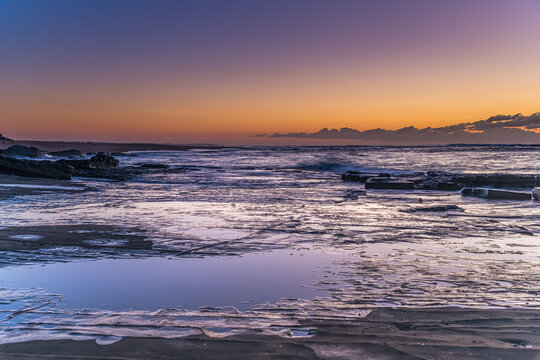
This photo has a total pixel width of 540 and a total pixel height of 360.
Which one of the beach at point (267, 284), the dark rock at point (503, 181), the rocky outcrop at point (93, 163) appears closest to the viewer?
the beach at point (267, 284)

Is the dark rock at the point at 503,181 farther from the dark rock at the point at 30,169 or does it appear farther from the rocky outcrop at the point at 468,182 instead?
the dark rock at the point at 30,169

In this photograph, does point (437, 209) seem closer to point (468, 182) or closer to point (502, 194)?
point (502, 194)

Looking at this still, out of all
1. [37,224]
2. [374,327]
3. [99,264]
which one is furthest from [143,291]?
[37,224]

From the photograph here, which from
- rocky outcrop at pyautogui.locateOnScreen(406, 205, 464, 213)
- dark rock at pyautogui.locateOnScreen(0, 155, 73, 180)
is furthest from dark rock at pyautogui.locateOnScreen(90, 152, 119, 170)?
rocky outcrop at pyautogui.locateOnScreen(406, 205, 464, 213)

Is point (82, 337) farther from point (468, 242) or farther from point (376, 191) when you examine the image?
point (376, 191)

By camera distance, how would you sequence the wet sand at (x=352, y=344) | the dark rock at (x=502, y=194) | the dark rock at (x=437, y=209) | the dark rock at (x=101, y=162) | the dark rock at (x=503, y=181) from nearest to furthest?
the wet sand at (x=352, y=344), the dark rock at (x=437, y=209), the dark rock at (x=502, y=194), the dark rock at (x=503, y=181), the dark rock at (x=101, y=162)

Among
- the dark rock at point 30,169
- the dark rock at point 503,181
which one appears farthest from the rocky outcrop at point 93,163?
the dark rock at point 503,181

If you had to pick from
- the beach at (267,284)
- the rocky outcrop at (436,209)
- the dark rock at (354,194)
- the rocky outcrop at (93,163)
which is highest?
the rocky outcrop at (93,163)

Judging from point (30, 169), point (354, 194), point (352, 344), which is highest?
point (30, 169)

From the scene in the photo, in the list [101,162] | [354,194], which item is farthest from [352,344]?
[101,162]

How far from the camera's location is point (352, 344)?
282 cm

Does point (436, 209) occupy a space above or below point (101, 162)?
below

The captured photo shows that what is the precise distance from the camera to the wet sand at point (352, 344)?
264 cm

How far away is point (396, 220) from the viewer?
813cm
